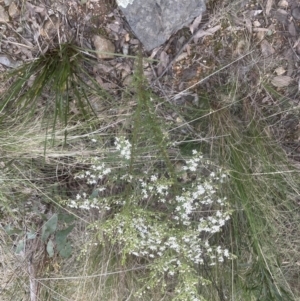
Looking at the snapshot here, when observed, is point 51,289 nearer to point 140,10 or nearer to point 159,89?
point 159,89

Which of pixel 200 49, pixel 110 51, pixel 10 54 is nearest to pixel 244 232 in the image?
pixel 200 49

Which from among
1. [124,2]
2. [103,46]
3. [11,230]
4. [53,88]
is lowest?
[11,230]

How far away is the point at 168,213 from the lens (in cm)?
202

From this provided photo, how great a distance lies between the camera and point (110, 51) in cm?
209

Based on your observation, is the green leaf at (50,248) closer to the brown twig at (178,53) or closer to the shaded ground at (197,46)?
the shaded ground at (197,46)

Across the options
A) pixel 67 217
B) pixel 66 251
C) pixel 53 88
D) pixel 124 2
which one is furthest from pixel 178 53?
pixel 66 251

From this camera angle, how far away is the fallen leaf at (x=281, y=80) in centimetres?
217

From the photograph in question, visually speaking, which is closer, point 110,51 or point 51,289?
point 110,51

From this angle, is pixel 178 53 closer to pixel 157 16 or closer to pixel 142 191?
pixel 157 16

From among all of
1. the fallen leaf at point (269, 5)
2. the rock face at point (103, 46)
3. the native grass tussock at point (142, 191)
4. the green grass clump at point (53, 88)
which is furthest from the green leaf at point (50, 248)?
the fallen leaf at point (269, 5)

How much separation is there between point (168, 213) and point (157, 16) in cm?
89

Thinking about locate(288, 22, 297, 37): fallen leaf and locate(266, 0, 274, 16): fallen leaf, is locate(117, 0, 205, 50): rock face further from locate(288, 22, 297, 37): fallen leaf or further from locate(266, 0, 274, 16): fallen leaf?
locate(288, 22, 297, 37): fallen leaf

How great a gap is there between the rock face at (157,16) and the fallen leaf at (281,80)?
1.62 ft

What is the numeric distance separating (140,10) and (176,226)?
3.25 feet
